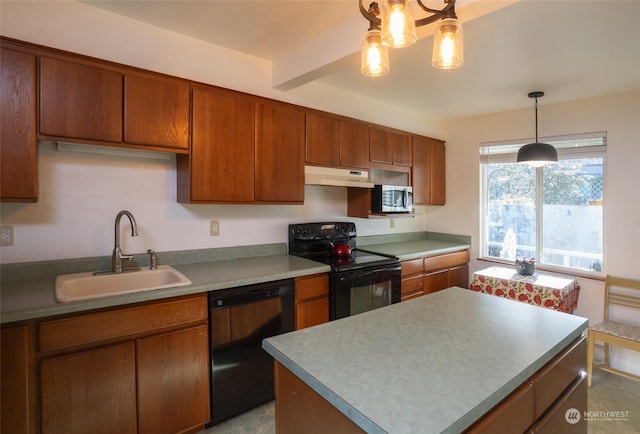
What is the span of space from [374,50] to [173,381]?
194 cm

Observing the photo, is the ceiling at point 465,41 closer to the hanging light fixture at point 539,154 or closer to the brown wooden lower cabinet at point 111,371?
the hanging light fixture at point 539,154

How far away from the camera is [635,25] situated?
6.09 feet

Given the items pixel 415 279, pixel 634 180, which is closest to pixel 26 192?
pixel 415 279

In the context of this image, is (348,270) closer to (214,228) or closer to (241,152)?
(214,228)

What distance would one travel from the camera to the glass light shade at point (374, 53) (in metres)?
1.20

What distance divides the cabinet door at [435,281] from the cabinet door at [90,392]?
267 centimetres

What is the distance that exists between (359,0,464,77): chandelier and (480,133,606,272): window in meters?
2.88

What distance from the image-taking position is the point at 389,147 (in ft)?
11.2

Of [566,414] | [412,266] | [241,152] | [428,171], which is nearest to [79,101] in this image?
[241,152]

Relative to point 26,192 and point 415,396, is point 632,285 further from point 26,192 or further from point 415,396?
point 26,192


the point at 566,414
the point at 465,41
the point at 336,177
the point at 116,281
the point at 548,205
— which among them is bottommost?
the point at 566,414

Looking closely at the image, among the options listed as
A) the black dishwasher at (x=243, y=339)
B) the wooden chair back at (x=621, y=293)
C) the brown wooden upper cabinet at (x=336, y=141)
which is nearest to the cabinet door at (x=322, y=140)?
the brown wooden upper cabinet at (x=336, y=141)

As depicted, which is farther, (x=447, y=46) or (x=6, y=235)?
(x=6, y=235)

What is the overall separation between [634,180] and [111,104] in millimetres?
4086
